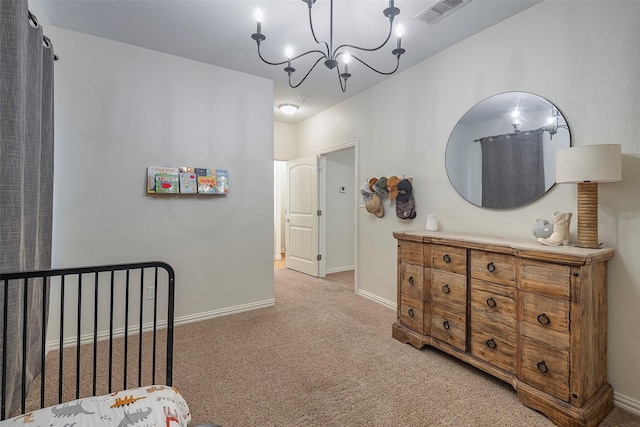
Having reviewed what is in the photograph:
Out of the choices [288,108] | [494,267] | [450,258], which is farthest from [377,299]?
[288,108]

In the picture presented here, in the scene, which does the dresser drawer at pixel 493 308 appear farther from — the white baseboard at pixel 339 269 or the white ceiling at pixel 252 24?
the white baseboard at pixel 339 269

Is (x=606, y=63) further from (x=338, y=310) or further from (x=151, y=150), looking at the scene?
(x=151, y=150)

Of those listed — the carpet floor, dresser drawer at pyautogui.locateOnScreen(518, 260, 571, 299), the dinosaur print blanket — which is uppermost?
dresser drawer at pyautogui.locateOnScreen(518, 260, 571, 299)

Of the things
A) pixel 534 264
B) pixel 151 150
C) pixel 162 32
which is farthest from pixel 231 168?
pixel 534 264

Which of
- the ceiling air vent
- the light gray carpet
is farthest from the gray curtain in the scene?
the ceiling air vent

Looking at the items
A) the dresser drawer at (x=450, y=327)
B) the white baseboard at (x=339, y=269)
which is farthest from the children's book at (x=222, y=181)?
the white baseboard at (x=339, y=269)

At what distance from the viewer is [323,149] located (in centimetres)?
459

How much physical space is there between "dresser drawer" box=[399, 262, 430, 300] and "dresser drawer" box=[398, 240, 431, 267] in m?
0.04

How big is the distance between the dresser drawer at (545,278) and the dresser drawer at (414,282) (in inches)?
28.5

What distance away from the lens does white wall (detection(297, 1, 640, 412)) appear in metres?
1.79

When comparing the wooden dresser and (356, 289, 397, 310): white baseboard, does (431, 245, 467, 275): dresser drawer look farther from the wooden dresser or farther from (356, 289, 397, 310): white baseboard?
(356, 289, 397, 310): white baseboard

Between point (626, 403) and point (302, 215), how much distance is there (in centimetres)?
405

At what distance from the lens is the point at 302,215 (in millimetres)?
5082

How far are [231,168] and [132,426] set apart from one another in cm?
259
